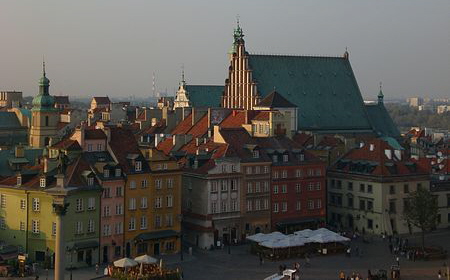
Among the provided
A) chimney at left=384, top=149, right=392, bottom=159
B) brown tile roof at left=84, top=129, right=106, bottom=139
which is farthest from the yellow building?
A: chimney at left=384, top=149, right=392, bottom=159

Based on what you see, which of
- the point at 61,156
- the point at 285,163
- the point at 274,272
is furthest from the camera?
the point at 285,163

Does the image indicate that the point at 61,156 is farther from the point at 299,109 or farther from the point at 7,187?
the point at 299,109

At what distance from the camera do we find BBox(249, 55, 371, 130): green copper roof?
11512 cm

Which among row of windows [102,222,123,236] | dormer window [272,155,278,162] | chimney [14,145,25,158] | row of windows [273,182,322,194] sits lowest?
row of windows [102,222,123,236]

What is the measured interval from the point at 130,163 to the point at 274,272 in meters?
17.1

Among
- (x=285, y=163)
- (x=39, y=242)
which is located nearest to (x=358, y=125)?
(x=285, y=163)

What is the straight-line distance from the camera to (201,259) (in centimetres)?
7025

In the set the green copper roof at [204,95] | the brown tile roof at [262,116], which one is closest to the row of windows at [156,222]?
the brown tile roof at [262,116]

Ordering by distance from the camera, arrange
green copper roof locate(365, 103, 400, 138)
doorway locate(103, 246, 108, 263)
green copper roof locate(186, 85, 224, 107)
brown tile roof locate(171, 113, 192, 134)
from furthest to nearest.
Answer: green copper roof locate(186, 85, 224, 107), green copper roof locate(365, 103, 400, 138), brown tile roof locate(171, 113, 192, 134), doorway locate(103, 246, 108, 263)

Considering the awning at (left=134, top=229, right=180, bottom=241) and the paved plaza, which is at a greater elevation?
the awning at (left=134, top=229, right=180, bottom=241)

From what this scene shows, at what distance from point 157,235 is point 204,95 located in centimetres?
6513

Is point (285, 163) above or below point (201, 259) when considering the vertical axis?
above

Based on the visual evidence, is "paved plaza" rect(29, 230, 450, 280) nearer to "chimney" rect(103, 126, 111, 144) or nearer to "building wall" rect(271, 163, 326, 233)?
"building wall" rect(271, 163, 326, 233)

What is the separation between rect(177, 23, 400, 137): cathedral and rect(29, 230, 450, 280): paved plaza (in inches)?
1478
